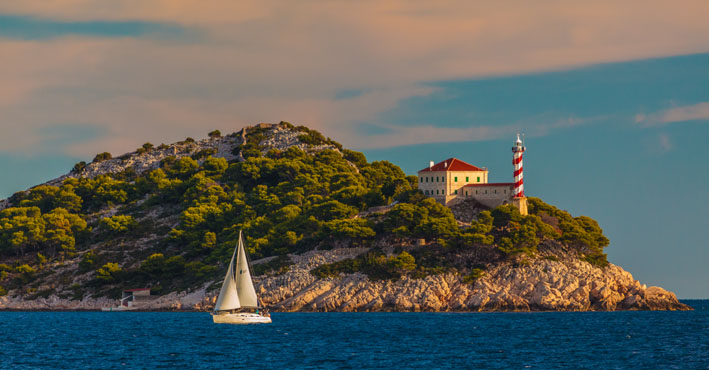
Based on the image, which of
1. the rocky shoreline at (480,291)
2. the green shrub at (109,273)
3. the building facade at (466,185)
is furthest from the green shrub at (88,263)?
the building facade at (466,185)

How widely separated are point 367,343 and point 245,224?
72810 mm

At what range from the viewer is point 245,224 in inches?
5640

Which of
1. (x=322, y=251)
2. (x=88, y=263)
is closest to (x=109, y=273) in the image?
(x=88, y=263)

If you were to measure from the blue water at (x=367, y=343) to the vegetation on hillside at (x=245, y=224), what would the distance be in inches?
738

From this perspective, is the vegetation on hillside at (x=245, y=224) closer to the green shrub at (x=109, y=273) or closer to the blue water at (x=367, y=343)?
the green shrub at (x=109, y=273)

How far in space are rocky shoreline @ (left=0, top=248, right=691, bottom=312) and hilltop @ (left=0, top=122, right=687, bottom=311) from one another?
6.5 inches

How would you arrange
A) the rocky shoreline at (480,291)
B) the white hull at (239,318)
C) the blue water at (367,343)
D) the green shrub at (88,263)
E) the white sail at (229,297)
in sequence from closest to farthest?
1. the blue water at (367,343)
2. the white sail at (229,297)
3. the white hull at (239,318)
4. the rocky shoreline at (480,291)
5. the green shrub at (88,263)

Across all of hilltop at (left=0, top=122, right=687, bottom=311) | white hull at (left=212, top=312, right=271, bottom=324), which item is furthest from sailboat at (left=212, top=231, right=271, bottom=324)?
hilltop at (left=0, top=122, right=687, bottom=311)

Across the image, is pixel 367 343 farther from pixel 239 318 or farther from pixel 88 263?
pixel 88 263

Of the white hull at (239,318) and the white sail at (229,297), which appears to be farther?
the white hull at (239,318)

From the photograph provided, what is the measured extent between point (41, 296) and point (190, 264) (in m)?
26.6

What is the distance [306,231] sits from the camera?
13562 cm

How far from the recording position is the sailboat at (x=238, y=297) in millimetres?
87000

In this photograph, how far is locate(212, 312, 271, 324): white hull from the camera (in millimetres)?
88188
